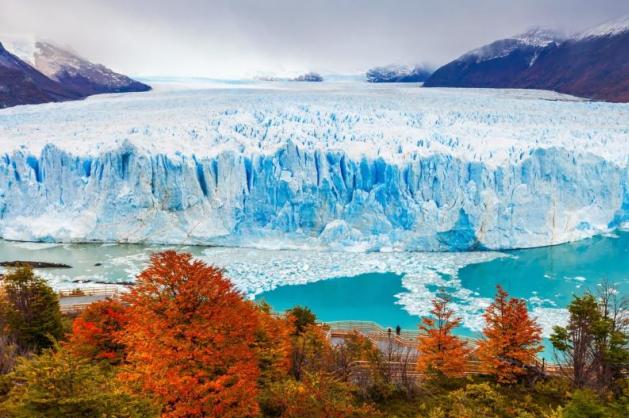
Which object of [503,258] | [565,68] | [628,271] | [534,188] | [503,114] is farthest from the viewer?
[565,68]

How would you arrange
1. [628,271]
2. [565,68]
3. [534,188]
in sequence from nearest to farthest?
[628,271] < [534,188] < [565,68]

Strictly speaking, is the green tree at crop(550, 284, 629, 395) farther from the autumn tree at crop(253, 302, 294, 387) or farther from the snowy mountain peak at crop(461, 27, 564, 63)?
the snowy mountain peak at crop(461, 27, 564, 63)

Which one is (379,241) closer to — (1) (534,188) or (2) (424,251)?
(2) (424,251)

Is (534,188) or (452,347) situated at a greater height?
(534,188)

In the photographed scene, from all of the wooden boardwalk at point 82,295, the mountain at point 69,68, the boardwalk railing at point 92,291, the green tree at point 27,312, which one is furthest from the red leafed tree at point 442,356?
the mountain at point 69,68

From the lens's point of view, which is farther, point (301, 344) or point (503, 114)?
point (503, 114)

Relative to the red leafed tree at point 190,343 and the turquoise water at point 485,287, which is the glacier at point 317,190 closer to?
the turquoise water at point 485,287

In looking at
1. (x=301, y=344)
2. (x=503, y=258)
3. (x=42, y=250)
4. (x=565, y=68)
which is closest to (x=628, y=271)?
(x=503, y=258)
